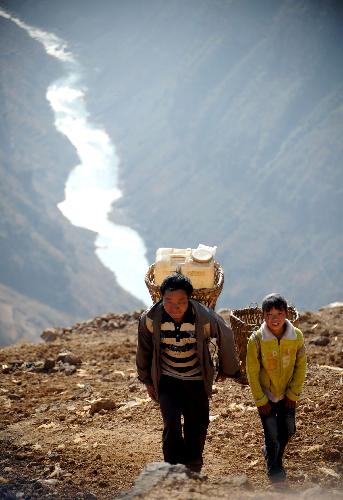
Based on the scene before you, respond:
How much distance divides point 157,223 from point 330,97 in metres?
23.9

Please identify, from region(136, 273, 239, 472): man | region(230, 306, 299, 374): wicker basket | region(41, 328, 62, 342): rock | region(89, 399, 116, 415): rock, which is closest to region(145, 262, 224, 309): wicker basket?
region(230, 306, 299, 374): wicker basket

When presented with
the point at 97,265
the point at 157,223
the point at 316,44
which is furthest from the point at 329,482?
the point at 316,44

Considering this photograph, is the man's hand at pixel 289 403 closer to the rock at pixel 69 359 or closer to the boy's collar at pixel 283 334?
the boy's collar at pixel 283 334

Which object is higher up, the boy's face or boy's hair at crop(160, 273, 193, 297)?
boy's hair at crop(160, 273, 193, 297)

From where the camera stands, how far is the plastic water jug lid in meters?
5.53

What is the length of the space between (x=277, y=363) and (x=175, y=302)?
785 millimetres

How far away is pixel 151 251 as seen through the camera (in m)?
62.1

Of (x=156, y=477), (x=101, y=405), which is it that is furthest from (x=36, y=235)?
(x=156, y=477)

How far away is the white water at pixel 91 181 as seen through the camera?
60341mm

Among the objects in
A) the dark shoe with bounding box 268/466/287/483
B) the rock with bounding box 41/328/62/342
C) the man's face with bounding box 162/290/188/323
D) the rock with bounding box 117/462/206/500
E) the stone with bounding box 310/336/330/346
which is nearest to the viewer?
the rock with bounding box 117/462/206/500

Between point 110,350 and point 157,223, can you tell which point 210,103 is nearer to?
point 157,223

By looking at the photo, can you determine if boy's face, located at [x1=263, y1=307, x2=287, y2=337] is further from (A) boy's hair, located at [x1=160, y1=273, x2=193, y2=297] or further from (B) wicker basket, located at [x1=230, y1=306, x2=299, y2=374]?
(B) wicker basket, located at [x1=230, y1=306, x2=299, y2=374]

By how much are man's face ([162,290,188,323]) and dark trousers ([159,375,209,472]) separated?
48 centimetres

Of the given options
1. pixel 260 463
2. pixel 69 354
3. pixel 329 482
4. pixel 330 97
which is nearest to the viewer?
pixel 329 482
